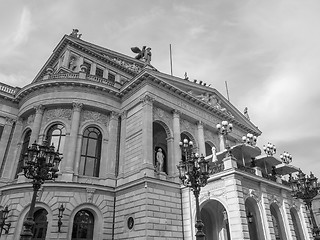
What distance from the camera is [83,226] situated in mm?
19750

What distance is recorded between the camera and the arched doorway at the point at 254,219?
60.0 ft

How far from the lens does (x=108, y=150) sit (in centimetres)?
2333

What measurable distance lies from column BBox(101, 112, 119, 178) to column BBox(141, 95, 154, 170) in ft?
11.2

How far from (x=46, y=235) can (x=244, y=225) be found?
12.8 meters

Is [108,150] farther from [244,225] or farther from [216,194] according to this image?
[244,225]

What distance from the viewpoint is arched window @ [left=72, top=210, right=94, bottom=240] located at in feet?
63.6

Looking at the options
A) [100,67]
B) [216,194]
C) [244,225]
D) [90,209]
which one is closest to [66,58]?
[100,67]

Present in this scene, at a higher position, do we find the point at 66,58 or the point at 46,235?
the point at 66,58

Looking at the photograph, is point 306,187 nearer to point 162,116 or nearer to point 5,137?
point 162,116

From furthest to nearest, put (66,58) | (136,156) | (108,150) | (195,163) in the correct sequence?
(66,58), (108,150), (136,156), (195,163)

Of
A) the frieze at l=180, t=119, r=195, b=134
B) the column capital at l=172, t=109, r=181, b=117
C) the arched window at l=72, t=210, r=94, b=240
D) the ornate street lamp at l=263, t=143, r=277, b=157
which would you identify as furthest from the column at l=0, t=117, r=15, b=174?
the ornate street lamp at l=263, t=143, r=277, b=157

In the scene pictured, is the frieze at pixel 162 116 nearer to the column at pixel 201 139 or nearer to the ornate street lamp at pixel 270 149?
the column at pixel 201 139

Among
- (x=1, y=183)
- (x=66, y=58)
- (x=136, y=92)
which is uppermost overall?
(x=66, y=58)

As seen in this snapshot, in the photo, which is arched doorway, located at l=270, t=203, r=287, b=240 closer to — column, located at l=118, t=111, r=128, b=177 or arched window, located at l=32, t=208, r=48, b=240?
column, located at l=118, t=111, r=128, b=177
